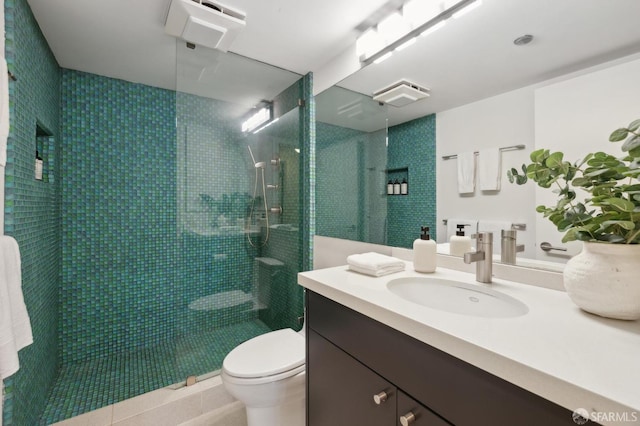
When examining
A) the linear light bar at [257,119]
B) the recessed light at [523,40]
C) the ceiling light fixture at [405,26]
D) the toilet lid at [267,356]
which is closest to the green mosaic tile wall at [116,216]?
the linear light bar at [257,119]

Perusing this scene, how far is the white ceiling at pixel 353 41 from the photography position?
3.04 feet

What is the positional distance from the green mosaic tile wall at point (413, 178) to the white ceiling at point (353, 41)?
0.28 feet

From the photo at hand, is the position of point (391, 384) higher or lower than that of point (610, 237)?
lower

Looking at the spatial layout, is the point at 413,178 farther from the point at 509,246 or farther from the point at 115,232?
the point at 115,232

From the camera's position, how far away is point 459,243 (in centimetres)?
124

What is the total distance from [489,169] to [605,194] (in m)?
0.45

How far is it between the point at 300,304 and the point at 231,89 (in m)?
1.74

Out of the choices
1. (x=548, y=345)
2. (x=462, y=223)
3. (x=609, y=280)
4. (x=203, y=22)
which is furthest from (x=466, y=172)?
(x=203, y=22)

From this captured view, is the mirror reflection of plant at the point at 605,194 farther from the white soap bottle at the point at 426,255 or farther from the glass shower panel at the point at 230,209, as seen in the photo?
the glass shower panel at the point at 230,209

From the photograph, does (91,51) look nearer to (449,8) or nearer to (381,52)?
(381,52)

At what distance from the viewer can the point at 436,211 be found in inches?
52.7

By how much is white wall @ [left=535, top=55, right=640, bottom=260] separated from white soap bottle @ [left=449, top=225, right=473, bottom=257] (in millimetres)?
259

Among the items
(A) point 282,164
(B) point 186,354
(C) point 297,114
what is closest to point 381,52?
(C) point 297,114

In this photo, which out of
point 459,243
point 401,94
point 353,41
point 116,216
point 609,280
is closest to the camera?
point 609,280
